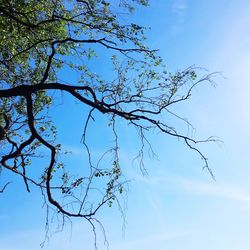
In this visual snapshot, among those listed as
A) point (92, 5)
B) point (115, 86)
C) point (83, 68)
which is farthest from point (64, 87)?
point (83, 68)

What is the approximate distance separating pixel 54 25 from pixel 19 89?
12.6ft

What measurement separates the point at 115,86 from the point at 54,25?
2.69m

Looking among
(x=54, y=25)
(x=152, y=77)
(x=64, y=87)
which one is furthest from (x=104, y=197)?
(x=54, y=25)

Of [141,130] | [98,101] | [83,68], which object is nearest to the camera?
[98,101]

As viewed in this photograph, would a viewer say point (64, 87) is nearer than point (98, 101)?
Yes

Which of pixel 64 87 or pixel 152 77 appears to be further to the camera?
pixel 152 77

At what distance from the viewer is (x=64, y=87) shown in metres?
11.4

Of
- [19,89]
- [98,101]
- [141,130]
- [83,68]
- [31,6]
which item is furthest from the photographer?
[83,68]

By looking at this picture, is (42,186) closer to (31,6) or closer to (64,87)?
(64,87)

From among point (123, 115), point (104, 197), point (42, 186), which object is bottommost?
point (104, 197)

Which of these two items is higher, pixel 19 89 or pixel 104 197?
pixel 19 89

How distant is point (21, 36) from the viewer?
47.9 ft

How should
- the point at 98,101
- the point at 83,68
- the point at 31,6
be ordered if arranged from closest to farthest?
the point at 98,101 → the point at 31,6 → the point at 83,68

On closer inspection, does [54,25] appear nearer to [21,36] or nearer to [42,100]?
[21,36]
